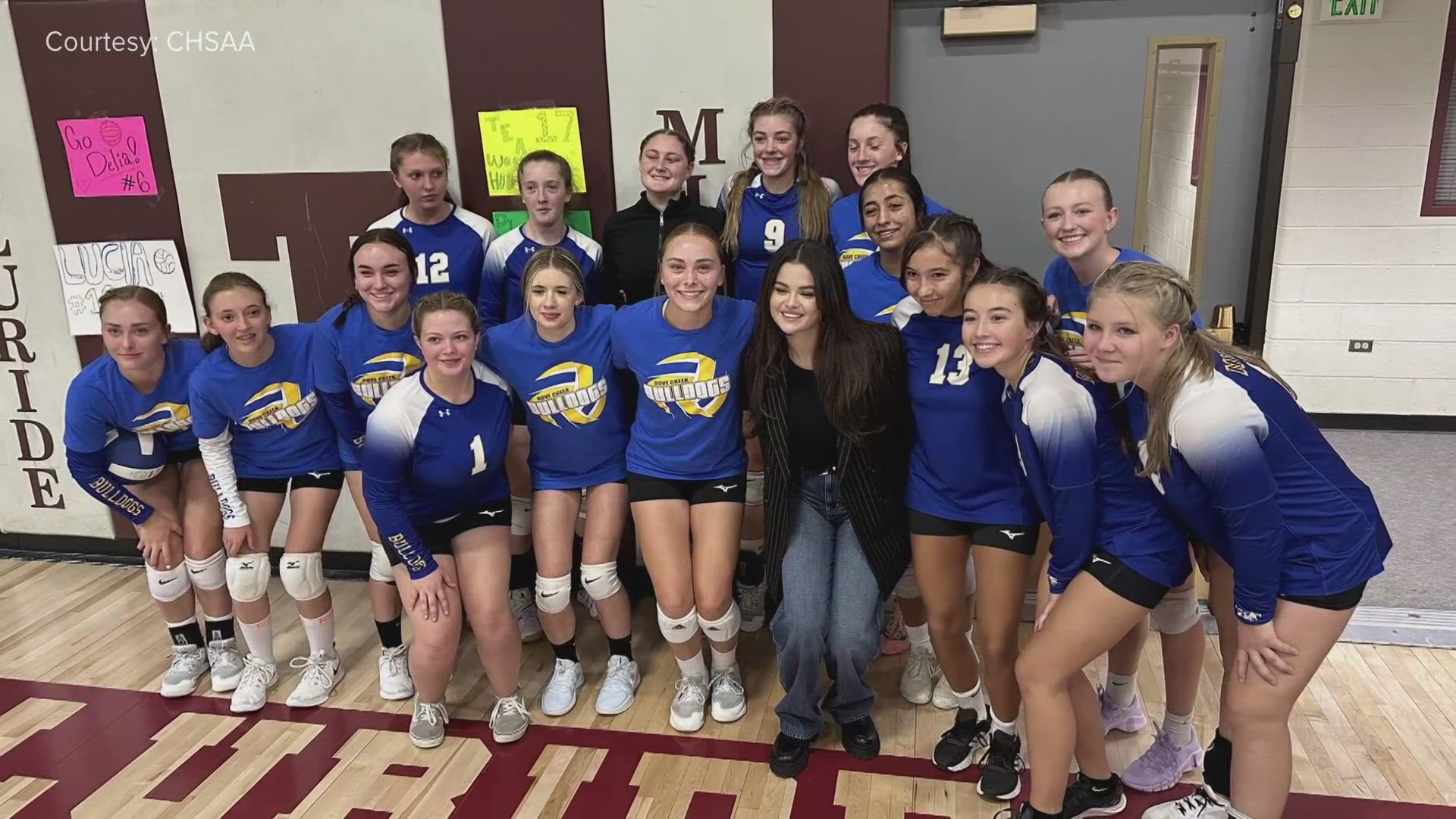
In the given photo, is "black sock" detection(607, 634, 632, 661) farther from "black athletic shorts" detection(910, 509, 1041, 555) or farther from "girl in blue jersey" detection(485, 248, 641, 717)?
"black athletic shorts" detection(910, 509, 1041, 555)

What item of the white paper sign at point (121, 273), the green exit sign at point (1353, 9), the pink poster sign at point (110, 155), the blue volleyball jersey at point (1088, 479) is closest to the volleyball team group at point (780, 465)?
the blue volleyball jersey at point (1088, 479)

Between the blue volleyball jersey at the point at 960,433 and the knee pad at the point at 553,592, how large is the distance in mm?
1059

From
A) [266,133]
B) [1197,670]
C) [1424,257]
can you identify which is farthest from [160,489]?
[1424,257]

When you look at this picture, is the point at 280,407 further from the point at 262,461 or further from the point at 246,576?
the point at 246,576

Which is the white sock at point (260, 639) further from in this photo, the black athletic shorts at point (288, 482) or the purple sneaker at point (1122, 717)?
the purple sneaker at point (1122, 717)

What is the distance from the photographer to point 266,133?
337 cm

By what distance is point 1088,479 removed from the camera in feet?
6.43

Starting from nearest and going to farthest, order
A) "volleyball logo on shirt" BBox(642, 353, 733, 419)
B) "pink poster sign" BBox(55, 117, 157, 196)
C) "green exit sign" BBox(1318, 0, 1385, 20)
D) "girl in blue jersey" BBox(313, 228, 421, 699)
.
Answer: "volleyball logo on shirt" BBox(642, 353, 733, 419) → "girl in blue jersey" BBox(313, 228, 421, 699) → "pink poster sign" BBox(55, 117, 157, 196) → "green exit sign" BBox(1318, 0, 1385, 20)

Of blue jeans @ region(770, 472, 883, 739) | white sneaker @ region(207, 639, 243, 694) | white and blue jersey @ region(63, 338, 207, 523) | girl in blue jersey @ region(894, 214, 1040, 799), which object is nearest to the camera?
girl in blue jersey @ region(894, 214, 1040, 799)

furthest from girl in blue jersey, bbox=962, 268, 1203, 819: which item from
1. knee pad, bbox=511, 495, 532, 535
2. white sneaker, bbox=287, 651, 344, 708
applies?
white sneaker, bbox=287, 651, 344, 708

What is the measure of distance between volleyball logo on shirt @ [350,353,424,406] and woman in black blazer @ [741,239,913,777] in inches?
38.9

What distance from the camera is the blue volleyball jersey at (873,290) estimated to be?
8.24ft

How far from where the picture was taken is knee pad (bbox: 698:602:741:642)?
8.76 feet

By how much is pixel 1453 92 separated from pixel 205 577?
531 centimetres
